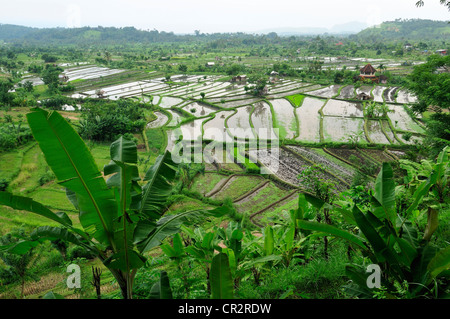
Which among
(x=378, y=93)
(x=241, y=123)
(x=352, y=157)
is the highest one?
(x=378, y=93)

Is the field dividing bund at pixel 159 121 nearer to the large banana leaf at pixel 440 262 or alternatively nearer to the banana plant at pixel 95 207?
the banana plant at pixel 95 207

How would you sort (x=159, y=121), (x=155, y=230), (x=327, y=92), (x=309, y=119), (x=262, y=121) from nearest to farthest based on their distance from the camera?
(x=155, y=230) < (x=262, y=121) < (x=309, y=119) < (x=159, y=121) < (x=327, y=92)

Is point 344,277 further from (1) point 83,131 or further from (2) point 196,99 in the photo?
(2) point 196,99

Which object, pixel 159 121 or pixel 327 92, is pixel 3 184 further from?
pixel 327 92

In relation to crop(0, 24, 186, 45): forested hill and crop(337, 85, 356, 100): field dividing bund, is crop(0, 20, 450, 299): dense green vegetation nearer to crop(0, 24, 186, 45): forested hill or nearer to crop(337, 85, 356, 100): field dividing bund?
crop(337, 85, 356, 100): field dividing bund

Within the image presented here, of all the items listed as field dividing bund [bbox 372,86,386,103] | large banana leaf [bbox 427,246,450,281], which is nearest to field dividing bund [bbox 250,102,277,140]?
field dividing bund [bbox 372,86,386,103]

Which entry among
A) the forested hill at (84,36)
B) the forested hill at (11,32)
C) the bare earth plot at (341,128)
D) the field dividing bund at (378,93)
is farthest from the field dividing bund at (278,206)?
the forested hill at (11,32)

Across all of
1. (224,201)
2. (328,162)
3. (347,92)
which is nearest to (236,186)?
(224,201)

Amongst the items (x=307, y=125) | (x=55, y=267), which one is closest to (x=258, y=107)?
(x=307, y=125)
